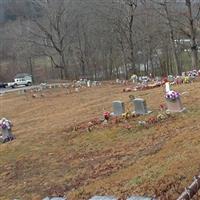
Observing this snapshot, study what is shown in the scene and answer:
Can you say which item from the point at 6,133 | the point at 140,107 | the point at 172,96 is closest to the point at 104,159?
the point at 172,96

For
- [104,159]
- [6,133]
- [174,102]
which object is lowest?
[104,159]

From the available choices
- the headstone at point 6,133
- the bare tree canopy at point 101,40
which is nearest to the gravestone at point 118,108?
the headstone at point 6,133

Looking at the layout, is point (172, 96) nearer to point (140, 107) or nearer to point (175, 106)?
point (175, 106)

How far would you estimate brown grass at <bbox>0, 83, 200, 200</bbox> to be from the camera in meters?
7.58

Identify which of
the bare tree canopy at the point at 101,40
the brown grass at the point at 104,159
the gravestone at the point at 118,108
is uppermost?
the bare tree canopy at the point at 101,40

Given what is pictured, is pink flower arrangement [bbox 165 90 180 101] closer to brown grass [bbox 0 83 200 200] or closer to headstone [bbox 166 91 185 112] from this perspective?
headstone [bbox 166 91 185 112]

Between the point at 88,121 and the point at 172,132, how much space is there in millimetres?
3944

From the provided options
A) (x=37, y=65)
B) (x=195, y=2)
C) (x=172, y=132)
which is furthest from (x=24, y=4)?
(x=172, y=132)

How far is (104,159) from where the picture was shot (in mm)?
9922

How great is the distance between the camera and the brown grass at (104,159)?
7.58 metres

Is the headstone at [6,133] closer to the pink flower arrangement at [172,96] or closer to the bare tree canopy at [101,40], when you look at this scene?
the pink flower arrangement at [172,96]

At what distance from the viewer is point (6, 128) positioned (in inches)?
551

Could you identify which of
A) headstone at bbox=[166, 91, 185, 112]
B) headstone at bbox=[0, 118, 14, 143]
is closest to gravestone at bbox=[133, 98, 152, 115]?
headstone at bbox=[166, 91, 185, 112]

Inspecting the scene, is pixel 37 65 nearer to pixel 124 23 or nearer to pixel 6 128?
Result: pixel 124 23
